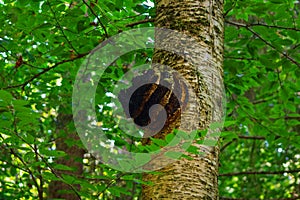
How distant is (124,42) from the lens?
2525 mm

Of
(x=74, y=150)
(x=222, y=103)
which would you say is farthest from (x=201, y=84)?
(x=74, y=150)

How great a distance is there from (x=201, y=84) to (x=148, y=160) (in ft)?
1.38

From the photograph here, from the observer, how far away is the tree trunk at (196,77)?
1.44m

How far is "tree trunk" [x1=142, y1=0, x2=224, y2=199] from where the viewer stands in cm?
144

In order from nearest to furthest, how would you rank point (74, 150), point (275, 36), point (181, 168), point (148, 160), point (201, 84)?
point (148, 160)
point (181, 168)
point (201, 84)
point (275, 36)
point (74, 150)

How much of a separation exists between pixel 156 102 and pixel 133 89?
0.21m

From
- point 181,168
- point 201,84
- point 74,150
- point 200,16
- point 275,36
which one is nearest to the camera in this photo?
point 181,168

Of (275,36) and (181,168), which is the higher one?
(275,36)

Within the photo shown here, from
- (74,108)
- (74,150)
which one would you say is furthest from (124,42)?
(74,150)

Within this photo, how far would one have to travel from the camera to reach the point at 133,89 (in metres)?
1.76

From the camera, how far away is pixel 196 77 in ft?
5.21

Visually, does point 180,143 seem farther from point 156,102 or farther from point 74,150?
point 74,150

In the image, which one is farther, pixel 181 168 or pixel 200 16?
pixel 200 16

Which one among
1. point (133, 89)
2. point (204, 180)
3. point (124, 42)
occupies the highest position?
point (124, 42)
